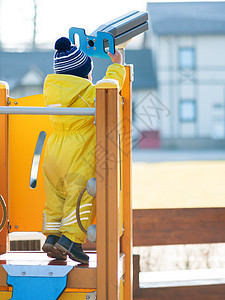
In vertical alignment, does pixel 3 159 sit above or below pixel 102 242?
above

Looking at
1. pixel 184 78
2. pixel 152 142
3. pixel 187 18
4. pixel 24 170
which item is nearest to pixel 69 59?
pixel 24 170

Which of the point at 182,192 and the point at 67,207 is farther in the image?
the point at 182,192

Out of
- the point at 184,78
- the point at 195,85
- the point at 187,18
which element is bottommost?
the point at 195,85

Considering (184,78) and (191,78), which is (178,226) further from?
(191,78)

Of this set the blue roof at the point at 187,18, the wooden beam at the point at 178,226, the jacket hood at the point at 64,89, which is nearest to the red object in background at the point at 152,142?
the blue roof at the point at 187,18

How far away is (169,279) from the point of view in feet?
9.38

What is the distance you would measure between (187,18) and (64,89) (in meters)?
22.3

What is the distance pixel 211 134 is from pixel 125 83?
21.1 m

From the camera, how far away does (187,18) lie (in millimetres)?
23406

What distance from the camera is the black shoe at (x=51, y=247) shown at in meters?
2.10

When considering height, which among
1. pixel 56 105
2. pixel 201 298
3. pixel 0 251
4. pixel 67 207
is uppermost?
pixel 56 105

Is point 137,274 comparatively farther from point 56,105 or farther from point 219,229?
point 56,105

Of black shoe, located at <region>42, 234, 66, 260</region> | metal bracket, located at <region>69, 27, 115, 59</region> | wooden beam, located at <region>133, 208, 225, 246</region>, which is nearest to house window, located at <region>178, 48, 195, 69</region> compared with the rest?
wooden beam, located at <region>133, 208, 225, 246</region>

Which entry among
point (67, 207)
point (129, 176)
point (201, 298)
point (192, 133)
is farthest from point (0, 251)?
point (192, 133)
